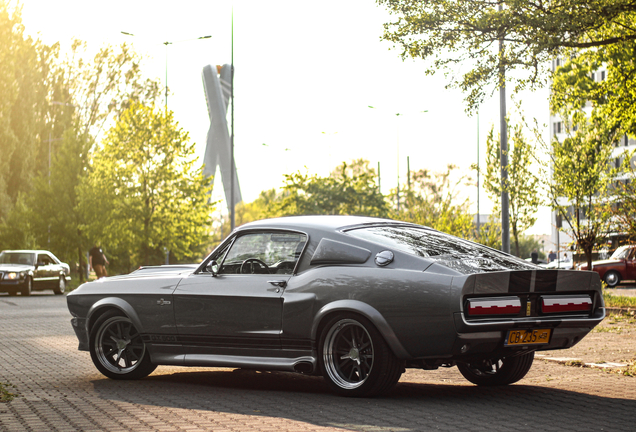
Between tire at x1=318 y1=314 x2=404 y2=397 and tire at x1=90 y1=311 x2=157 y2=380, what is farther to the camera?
tire at x1=90 y1=311 x2=157 y2=380

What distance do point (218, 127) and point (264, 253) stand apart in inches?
2882

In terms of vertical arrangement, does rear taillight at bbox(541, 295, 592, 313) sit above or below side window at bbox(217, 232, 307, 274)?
below

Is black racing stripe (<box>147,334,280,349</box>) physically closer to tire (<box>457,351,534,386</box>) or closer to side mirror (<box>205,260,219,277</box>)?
side mirror (<box>205,260,219,277</box>)

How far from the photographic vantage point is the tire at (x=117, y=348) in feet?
27.8

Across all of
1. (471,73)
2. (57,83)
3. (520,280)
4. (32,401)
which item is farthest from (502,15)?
(57,83)

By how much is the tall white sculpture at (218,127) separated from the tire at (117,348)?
64.1 metres

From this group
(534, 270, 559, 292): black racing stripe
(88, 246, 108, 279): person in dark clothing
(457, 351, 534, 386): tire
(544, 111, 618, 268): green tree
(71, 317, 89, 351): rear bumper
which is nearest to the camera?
(534, 270, 559, 292): black racing stripe

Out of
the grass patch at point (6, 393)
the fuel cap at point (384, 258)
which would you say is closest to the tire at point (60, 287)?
the grass patch at point (6, 393)

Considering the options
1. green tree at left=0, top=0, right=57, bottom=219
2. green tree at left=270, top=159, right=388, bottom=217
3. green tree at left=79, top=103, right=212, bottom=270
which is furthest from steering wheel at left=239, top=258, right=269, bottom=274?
green tree at left=0, top=0, right=57, bottom=219

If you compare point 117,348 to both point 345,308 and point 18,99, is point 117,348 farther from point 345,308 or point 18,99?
point 18,99

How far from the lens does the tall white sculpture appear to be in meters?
75.6

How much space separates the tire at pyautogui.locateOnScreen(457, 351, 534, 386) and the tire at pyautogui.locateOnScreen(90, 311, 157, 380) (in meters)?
2.95

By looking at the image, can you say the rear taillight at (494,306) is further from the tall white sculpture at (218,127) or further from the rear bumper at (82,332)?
the tall white sculpture at (218,127)

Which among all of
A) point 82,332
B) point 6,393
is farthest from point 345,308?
point 82,332
